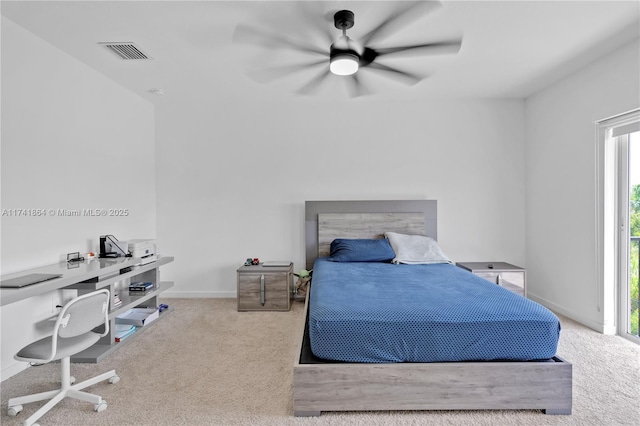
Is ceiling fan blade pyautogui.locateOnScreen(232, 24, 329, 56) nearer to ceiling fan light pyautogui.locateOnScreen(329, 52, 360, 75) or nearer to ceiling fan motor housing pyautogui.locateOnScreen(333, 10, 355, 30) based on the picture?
ceiling fan light pyautogui.locateOnScreen(329, 52, 360, 75)

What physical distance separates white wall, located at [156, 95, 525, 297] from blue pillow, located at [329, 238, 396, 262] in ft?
2.33

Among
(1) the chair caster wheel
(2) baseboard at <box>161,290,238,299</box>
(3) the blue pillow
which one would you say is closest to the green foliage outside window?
(3) the blue pillow

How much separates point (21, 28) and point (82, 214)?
1.55m

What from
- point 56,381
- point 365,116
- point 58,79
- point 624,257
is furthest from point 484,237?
point 58,79

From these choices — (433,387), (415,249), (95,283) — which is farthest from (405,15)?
(95,283)

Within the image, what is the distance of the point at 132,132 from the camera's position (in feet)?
12.8

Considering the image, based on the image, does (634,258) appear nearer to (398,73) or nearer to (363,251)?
(363,251)

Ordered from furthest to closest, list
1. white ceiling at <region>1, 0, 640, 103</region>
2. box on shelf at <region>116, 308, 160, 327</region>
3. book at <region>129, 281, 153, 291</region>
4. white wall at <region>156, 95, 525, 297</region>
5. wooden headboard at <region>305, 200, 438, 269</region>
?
white wall at <region>156, 95, 525, 297</region>, wooden headboard at <region>305, 200, 438, 269</region>, book at <region>129, 281, 153, 291</region>, box on shelf at <region>116, 308, 160, 327</region>, white ceiling at <region>1, 0, 640, 103</region>

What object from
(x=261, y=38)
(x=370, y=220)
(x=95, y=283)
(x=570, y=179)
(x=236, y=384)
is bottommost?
(x=236, y=384)

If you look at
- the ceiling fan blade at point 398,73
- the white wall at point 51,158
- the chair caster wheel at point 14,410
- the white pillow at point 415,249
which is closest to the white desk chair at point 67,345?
the chair caster wheel at point 14,410

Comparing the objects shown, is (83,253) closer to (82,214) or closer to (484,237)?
(82,214)

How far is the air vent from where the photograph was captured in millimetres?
2733

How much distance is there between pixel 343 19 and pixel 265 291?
288cm

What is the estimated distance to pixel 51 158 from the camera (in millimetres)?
2773
